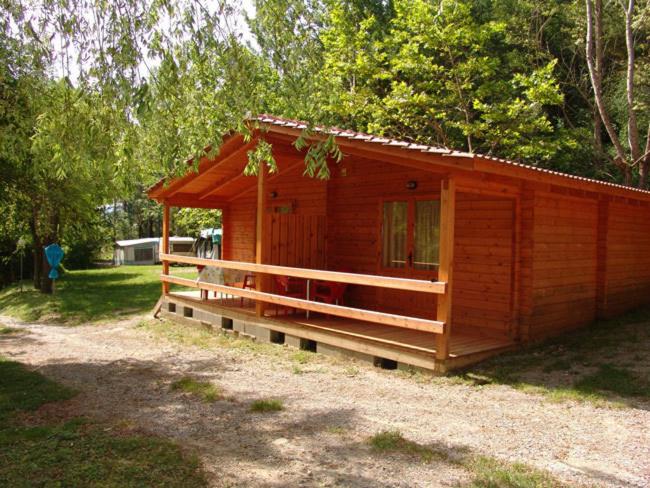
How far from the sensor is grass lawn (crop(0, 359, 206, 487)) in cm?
388

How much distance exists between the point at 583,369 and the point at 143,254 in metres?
31.3

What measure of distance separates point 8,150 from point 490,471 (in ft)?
27.0

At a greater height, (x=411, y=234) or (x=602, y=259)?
(x=411, y=234)

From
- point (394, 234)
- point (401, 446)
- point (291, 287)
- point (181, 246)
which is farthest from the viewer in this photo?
point (181, 246)

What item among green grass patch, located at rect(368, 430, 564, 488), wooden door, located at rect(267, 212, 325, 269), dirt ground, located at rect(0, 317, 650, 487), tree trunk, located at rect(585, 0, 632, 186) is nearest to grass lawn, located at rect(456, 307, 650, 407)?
dirt ground, located at rect(0, 317, 650, 487)

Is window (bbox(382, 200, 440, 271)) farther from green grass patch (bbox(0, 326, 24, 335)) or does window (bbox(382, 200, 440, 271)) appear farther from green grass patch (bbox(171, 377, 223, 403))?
green grass patch (bbox(0, 326, 24, 335))

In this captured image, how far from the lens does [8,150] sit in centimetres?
852

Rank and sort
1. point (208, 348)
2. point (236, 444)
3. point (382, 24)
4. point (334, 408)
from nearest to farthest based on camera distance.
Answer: point (236, 444) → point (334, 408) → point (208, 348) → point (382, 24)

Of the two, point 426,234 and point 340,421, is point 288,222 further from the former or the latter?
point 340,421

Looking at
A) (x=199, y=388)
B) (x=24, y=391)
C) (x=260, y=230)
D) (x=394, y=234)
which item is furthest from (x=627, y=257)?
(x=24, y=391)

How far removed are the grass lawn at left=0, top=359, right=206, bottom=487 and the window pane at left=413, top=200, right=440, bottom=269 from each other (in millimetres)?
5459

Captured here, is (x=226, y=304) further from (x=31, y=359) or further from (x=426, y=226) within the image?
(x=426, y=226)

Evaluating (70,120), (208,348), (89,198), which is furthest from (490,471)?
(89,198)

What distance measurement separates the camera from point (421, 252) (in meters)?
9.05
